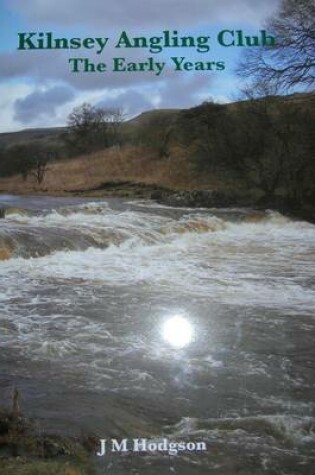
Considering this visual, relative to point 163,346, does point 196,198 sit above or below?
above

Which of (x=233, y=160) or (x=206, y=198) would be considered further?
(x=233, y=160)

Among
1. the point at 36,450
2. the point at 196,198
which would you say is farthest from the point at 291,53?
the point at 196,198

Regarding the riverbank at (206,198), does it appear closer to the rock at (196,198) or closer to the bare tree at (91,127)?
the rock at (196,198)

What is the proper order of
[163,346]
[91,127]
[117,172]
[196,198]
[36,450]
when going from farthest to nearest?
1. [196,198]
2. [117,172]
3. [91,127]
4. [163,346]
5. [36,450]

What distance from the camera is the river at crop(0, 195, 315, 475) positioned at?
3.97 metres

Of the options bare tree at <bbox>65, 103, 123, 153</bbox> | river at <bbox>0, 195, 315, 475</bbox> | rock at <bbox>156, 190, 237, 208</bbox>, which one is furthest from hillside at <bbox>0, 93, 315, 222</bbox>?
river at <bbox>0, 195, 315, 475</bbox>

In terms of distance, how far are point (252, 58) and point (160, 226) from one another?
29.7ft

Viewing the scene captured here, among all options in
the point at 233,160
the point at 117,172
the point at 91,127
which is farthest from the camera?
the point at 233,160

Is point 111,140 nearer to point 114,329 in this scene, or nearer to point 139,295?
point 139,295

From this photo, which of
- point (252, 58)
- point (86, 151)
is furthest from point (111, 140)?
point (252, 58)

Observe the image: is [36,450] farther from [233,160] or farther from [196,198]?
[233,160]

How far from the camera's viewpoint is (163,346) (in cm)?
584

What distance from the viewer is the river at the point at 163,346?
3971mm

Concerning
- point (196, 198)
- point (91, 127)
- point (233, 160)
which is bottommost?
point (196, 198)
